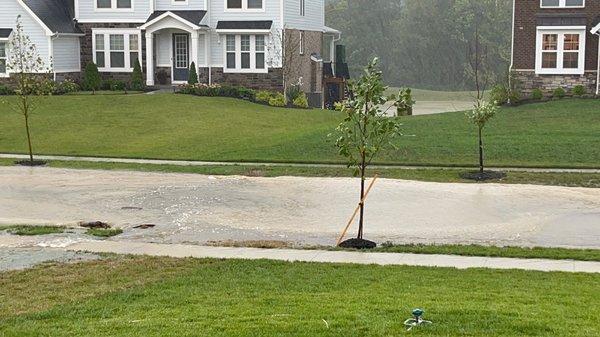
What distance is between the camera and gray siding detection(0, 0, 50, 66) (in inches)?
1905

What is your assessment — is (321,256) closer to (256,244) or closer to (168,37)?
(256,244)

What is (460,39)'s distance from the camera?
89000mm

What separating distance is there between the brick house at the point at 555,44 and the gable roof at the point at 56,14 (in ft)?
79.4

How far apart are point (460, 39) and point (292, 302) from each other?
81225mm

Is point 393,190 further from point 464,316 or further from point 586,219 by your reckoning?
point 464,316

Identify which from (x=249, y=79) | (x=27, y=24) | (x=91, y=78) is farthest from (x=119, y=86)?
(x=249, y=79)

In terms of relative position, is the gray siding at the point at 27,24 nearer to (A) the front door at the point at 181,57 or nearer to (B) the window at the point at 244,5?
(A) the front door at the point at 181,57

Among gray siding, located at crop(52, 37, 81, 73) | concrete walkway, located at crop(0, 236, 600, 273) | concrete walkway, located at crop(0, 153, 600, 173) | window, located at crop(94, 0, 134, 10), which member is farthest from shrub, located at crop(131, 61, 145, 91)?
concrete walkway, located at crop(0, 236, 600, 273)

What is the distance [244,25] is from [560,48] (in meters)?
16.4

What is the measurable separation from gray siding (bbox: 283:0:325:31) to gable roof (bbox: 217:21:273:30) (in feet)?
4.00

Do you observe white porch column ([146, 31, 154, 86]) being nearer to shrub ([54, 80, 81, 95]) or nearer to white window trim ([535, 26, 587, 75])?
shrub ([54, 80, 81, 95])

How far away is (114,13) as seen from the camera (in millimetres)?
50156

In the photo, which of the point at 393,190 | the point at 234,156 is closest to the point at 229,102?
the point at 234,156

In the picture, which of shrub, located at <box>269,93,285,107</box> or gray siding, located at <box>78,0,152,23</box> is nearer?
shrub, located at <box>269,93,285,107</box>
